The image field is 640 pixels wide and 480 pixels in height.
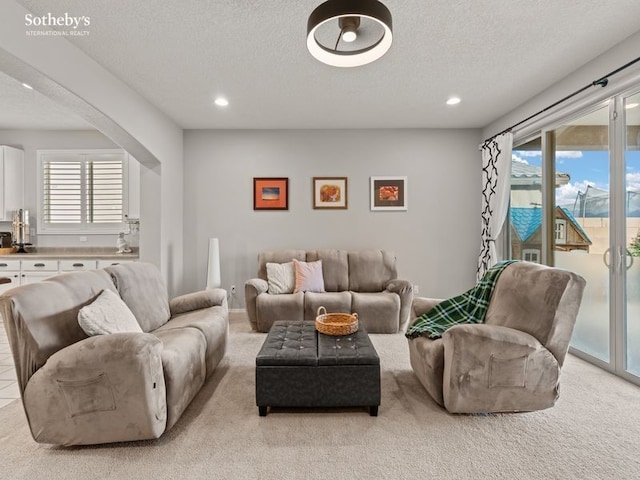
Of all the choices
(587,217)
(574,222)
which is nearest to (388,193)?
(574,222)

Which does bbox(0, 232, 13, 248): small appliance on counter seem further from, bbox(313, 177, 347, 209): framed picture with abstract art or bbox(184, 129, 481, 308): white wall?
bbox(313, 177, 347, 209): framed picture with abstract art

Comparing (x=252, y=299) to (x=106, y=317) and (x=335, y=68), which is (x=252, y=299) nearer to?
(x=106, y=317)

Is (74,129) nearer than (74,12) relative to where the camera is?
No

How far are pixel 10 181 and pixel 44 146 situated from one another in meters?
0.68

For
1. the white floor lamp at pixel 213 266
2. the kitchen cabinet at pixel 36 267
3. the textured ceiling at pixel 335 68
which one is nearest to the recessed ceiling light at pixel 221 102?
the textured ceiling at pixel 335 68

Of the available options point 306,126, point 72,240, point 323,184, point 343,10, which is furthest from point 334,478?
point 72,240

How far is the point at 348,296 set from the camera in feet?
13.6

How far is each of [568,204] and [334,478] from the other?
3376mm

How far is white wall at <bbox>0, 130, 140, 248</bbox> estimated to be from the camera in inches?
202

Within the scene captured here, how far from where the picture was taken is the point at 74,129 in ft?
16.8

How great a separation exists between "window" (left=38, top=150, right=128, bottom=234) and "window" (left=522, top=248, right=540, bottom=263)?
221 inches

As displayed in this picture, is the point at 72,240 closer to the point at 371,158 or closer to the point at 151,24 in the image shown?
the point at 151,24

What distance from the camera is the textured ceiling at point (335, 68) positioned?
91.9 inches

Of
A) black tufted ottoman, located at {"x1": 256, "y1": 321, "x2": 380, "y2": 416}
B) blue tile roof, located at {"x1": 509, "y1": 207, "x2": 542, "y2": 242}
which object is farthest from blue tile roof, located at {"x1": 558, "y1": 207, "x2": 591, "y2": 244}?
black tufted ottoman, located at {"x1": 256, "y1": 321, "x2": 380, "y2": 416}
